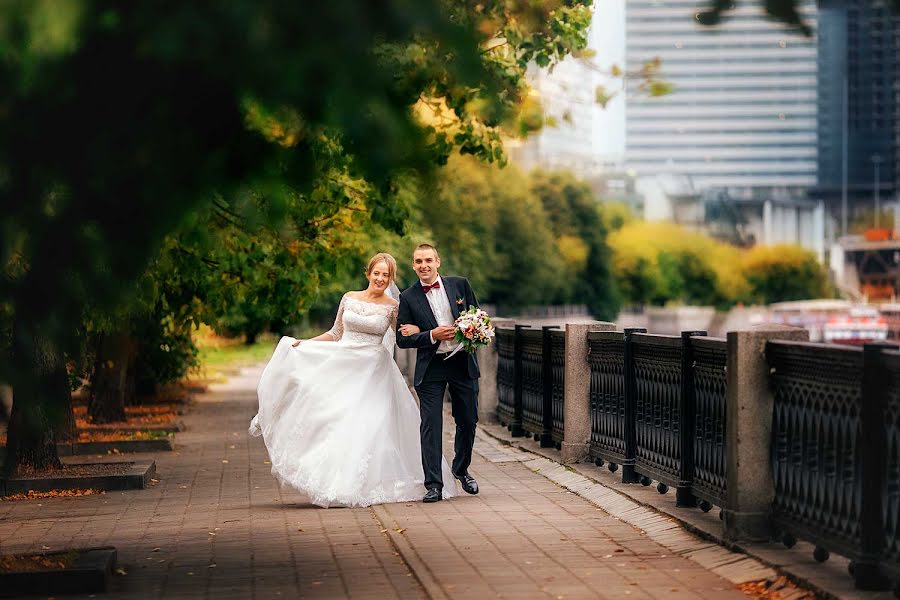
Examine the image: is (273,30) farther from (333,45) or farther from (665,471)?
(665,471)

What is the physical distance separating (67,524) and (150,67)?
7.16 metres

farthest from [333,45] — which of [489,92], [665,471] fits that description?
[665,471]

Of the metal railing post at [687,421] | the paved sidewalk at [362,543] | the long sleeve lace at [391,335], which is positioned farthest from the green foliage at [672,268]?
the metal railing post at [687,421]

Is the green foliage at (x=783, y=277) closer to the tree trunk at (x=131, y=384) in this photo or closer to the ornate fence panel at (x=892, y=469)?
the tree trunk at (x=131, y=384)

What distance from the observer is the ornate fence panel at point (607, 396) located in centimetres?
1364

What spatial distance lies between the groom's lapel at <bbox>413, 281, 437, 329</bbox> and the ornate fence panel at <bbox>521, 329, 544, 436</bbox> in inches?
178

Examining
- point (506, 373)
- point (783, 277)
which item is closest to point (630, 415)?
point (506, 373)

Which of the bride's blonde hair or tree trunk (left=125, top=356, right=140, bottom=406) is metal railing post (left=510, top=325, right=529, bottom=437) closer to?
the bride's blonde hair

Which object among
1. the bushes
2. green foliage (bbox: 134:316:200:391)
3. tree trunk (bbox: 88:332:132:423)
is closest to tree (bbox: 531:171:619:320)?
the bushes

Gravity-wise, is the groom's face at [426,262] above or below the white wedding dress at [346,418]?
above

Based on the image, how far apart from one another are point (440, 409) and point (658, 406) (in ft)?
5.87

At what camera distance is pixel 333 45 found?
17.1 feet

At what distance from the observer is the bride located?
41.2 feet

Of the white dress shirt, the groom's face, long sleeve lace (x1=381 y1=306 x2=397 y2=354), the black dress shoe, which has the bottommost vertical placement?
the black dress shoe
